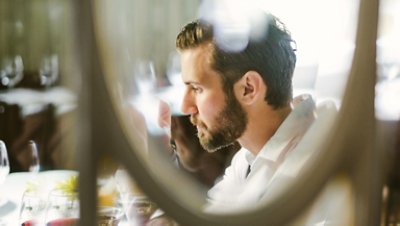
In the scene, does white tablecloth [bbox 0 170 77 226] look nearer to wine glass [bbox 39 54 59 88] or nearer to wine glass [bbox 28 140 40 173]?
wine glass [bbox 28 140 40 173]

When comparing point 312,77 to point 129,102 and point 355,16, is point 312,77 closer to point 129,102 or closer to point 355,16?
point 355,16

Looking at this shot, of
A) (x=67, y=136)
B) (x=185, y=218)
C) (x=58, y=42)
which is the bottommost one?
(x=185, y=218)

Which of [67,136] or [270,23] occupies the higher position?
[270,23]

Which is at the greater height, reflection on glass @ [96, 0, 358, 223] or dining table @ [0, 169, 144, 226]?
reflection on glass @ [96, 0, 358, 223]

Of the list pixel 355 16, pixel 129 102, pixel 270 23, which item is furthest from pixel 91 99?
pixel 355 16

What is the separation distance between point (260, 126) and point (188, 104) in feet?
0.38

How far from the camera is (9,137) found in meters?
0.88

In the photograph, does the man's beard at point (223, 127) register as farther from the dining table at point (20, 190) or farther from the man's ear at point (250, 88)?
the dining table at point (20, 190)

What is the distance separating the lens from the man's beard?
884mm

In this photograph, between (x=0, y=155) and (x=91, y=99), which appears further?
(x=0, y=155)

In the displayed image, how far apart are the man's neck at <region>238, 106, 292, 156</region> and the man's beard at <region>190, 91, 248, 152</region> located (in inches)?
0.8

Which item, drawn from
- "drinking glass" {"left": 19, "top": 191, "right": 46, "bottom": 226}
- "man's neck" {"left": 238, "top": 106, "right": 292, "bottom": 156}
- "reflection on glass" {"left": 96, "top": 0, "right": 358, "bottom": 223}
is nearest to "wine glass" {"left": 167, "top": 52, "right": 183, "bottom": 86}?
"reflection on glass" {"left": 96, "top": 0, "right": 358, "bottom": 223}

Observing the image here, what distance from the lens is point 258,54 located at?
86 cm

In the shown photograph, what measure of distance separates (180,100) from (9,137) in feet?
0.83
